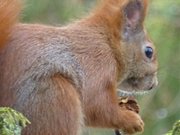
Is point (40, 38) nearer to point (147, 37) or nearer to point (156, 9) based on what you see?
point (147, 37)

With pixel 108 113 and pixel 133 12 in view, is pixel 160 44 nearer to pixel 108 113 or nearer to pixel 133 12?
pixel 133 12

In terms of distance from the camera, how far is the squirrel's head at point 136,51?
3.76 meters

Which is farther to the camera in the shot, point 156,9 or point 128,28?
point 156,9

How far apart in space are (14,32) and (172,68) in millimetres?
1892

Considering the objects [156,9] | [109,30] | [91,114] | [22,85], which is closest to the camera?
[22,85]

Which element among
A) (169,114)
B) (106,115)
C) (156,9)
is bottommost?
(169,114)

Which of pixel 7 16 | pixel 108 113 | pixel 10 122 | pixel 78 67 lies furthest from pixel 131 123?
pixel 10 122

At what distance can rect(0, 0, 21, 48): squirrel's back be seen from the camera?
10.5 feet

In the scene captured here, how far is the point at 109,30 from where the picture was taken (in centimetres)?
370

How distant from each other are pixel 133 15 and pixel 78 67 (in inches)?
20.7

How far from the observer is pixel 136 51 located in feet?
12.5

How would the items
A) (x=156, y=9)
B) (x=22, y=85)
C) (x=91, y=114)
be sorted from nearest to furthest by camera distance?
(x=22, y=85) < (x=91, y=114) < (x=156, y=9)

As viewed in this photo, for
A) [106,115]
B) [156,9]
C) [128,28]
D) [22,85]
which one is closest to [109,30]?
[128,28]

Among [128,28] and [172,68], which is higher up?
[128,28]
